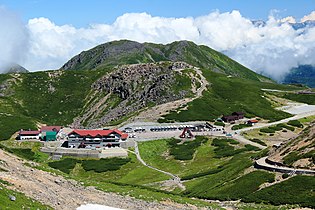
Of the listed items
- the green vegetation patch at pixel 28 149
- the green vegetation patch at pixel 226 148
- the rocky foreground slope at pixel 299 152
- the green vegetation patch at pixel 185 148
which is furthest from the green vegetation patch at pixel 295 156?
the green vegetation patch at pixel 28 149

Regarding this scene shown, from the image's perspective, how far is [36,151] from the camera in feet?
518

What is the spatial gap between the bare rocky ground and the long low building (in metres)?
98.1

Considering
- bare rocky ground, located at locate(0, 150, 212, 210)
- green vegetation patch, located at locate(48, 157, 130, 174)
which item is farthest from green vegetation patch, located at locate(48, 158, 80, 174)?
bare rocky ground, located at locate(0, 150, 212, 210)

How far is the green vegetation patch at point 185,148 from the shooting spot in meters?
144

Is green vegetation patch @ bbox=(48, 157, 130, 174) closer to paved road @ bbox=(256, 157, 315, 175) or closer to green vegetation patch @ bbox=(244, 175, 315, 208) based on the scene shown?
paved road @ bbox=(256, 157, 315, 175)

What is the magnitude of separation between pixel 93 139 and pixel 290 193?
4070 inches

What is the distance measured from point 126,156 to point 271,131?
6722cm

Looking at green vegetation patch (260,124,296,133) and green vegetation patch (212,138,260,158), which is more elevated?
green vegetation patch (260,124,296,133)

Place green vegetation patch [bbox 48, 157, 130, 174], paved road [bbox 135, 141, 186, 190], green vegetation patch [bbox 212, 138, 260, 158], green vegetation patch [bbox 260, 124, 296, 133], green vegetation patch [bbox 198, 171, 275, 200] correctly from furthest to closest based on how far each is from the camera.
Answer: green vegetation patch [bbox 260, 124, 296, 133] → green vegetation patch [bbox 212, 138, 260, 158] → green vegetation patch [bbox 48, 157, 130, 174] → paved road [bbox 135, 141, 186, 190] → green vegetation patch [bbox 198, 171, 275, 200]

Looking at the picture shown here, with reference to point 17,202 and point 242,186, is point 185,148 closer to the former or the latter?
point 242,186

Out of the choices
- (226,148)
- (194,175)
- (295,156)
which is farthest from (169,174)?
(295,156)

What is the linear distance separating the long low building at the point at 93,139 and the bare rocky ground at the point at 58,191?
322 feet

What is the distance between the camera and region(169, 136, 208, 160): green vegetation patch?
144 meters

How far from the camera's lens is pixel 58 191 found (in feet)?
165
